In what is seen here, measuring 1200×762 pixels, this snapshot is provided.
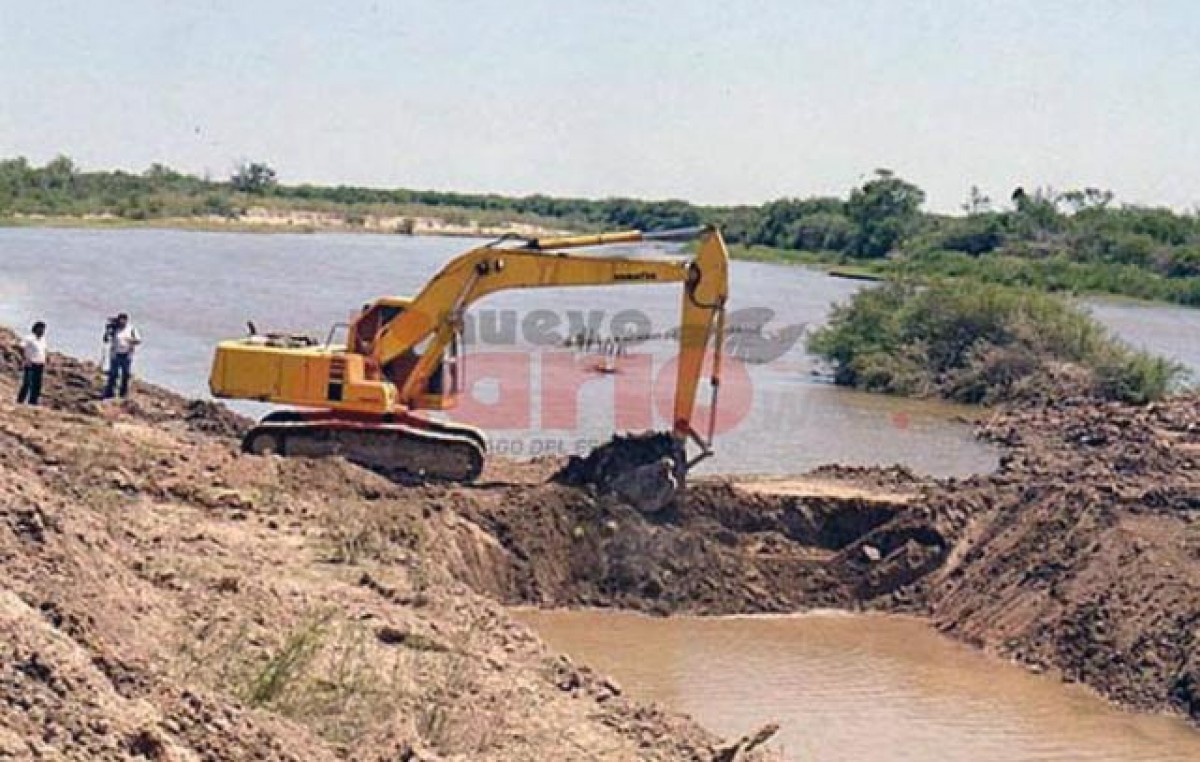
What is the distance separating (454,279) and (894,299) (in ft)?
65.9

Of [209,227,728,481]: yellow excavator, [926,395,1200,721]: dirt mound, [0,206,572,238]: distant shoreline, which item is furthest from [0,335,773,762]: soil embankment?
[0,206,572,238]: distant shoreline

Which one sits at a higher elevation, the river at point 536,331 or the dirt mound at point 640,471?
the dirt mound at point 640,471

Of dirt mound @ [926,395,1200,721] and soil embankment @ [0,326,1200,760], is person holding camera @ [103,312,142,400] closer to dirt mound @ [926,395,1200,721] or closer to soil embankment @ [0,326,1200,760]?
soil embankment @ [0,326,1200,760]

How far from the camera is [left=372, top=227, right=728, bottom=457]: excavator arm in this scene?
16.7 m

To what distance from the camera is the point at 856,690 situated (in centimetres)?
1419

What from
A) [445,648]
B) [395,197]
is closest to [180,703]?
[445,648]

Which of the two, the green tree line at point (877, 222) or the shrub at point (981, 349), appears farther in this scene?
the green tree line at point (877, 222)

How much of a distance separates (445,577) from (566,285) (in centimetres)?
449

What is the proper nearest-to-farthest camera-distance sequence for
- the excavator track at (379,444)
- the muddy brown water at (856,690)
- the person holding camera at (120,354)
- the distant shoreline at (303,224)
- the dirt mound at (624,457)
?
the muddy brown water at (856,690)
the dirt mound at (624,457)
the excavator track at (379,444)
the person holding camera at (120,354)
the distant shoreline at (303,224)

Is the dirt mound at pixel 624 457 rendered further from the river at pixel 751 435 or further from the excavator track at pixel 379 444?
the river at pixel 751 435

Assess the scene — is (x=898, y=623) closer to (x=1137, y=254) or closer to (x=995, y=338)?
(x=995, y=338)

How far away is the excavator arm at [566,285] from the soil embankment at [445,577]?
1.33 meters

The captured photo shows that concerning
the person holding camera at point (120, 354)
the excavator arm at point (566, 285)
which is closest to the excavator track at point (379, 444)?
the excavator arm at point (566, 285)

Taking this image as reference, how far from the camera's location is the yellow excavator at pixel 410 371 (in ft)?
56.2
